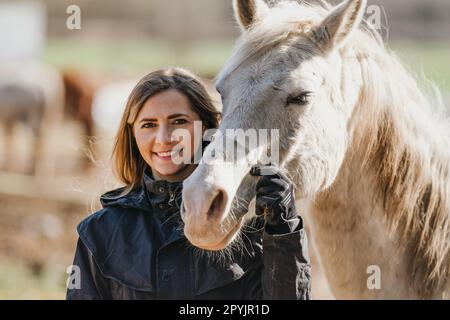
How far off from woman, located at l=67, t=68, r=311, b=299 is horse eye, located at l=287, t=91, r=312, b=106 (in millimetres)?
313

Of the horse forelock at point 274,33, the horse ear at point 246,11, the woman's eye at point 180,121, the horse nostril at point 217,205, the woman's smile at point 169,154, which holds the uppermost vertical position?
the horse ear at point 246,11

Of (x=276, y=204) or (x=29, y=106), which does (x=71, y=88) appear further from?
(x=276, y=204)

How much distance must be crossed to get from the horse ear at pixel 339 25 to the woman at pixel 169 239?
21.7 inches

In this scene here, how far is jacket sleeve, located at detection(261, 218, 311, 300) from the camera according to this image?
7.72ft

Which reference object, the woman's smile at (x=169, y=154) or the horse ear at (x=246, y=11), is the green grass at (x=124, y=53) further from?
the woman's smile at (x=169, y=154)

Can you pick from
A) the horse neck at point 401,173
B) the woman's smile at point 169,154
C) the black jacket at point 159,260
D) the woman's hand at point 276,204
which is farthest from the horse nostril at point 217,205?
the horse neck at point 401,173

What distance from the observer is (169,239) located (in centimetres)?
250

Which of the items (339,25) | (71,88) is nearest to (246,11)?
(339,25)

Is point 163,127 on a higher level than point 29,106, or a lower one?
lower

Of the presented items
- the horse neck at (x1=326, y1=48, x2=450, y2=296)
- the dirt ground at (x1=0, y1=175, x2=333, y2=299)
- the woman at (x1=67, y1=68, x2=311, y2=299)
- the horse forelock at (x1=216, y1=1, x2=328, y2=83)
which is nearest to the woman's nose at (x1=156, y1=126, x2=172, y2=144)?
the woman at (x1=67, y1=68, x2=311, y2=299)

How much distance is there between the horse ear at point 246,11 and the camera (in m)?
2.83

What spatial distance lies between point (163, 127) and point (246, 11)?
65 centimetres

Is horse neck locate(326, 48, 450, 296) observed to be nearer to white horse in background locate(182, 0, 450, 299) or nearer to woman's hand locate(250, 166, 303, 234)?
white horse in background locate(182, 0, 450, 299)
